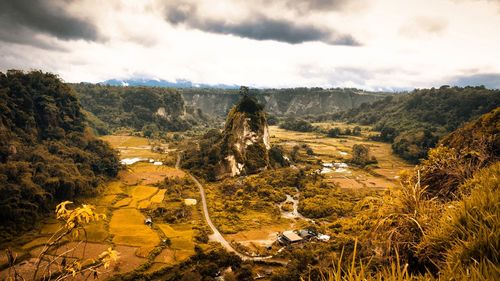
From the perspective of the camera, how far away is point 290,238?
35531mm

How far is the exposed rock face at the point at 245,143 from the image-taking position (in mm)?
66150

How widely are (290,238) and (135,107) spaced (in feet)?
440

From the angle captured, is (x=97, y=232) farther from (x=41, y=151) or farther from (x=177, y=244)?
(x=41, y=151)

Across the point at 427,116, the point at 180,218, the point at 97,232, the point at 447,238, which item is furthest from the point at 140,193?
the point at 427,116

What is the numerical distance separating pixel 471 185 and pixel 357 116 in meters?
174

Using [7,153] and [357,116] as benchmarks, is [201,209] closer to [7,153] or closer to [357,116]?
[7,153]

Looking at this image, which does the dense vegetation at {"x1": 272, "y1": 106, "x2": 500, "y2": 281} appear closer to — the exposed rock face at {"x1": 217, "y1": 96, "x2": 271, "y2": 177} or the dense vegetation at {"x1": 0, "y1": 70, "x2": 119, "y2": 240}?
the dense vegetation at {"x1": 0, "y1": 70, "x2": 119, "y2": 240}

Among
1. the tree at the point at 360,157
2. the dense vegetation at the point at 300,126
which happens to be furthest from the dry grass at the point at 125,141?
the tree at the point at 360,157

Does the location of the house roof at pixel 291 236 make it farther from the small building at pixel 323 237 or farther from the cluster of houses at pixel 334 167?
the cluster of houses at pixel 334 167

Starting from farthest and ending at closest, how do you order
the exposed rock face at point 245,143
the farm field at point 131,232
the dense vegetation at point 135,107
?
1. the dense vegetation at point 135,107
2. the exposed rock face at point 245,143
3. the farm field at point 131,232

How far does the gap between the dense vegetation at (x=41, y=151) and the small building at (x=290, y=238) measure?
1154 inches

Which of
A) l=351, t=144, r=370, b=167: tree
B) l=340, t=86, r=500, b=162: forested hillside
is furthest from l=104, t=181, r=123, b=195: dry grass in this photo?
l=340, t=86, r=500, b=162: forested hillside

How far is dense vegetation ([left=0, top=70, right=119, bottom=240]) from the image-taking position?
3912 cm

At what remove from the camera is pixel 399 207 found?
5473 mm
